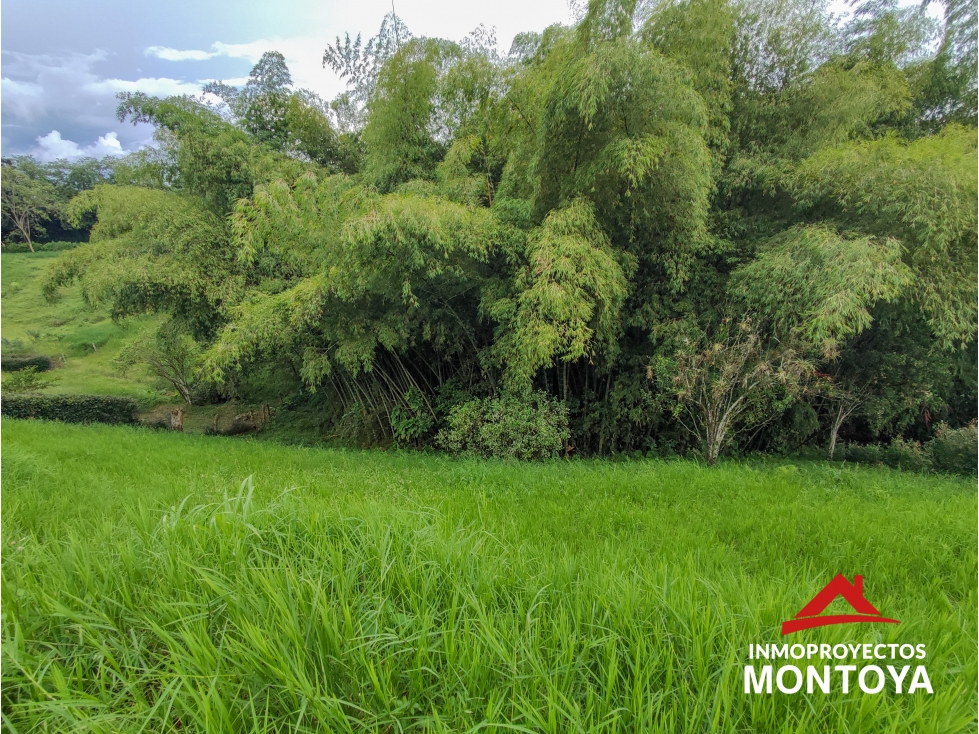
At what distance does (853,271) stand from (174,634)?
469 centimetres

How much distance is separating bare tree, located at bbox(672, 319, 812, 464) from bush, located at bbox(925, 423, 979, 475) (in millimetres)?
2430

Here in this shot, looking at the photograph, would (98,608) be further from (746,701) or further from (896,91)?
(896,91)

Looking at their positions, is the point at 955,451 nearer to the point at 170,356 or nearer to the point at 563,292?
the point at 563,292

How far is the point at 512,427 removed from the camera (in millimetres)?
4883

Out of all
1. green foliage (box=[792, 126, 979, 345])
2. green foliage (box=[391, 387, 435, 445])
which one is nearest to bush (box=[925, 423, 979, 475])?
green foliage (box=[792, 126, 979, 345])

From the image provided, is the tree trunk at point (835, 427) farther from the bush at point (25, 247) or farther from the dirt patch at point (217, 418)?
the bush at point (25, 247)

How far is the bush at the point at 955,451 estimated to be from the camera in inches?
201

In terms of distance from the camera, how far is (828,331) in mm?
3852

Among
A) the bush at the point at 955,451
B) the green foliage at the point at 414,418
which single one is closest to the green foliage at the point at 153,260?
the green foliage at the point at 414,418

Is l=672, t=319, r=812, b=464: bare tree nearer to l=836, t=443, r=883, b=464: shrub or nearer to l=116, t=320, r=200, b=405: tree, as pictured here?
l=836, t=443, r=883, b=464: shrub

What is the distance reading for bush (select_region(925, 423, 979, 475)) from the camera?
511cm

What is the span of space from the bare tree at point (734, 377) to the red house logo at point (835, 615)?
267 cm

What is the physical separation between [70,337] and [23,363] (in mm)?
3282

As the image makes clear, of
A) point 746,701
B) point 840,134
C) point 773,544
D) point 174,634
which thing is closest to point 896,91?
point 840,134
